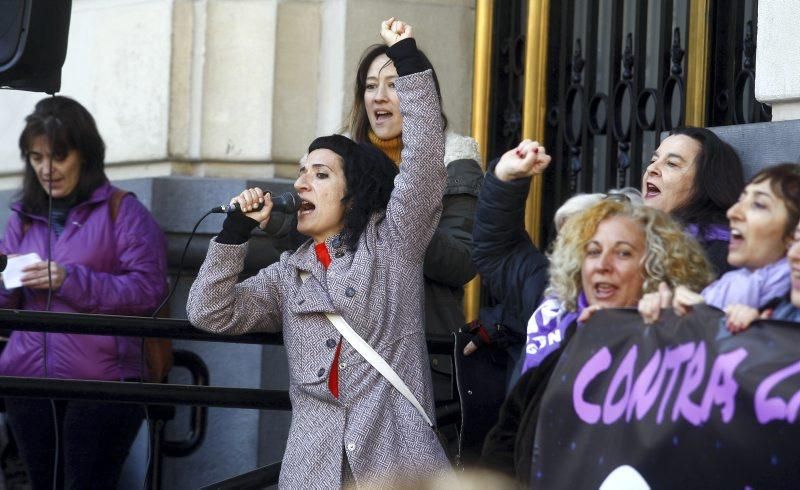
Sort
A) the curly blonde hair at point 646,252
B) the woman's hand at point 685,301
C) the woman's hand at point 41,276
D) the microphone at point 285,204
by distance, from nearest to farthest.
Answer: the woman's hand at point 685,301
the curly blonde hair at point 646,252
the microphone at point 285,204
the woman's hand at point 41,276

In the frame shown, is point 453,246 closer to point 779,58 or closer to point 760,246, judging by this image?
point 779,58

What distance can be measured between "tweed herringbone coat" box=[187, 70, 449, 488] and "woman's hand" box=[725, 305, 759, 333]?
1.48 meters

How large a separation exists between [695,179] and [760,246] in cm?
101

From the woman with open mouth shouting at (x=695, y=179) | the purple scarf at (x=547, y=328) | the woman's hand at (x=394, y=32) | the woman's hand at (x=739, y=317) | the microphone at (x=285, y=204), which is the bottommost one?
the purple scarf at (x=547, y=328)

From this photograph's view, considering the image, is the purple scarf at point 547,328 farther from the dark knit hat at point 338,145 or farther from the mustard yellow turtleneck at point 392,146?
the mustard yellow turtleneck at point 392,146

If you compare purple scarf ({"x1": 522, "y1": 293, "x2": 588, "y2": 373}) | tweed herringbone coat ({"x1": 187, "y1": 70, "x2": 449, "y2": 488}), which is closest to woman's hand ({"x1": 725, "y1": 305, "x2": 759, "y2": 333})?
purple scarf ({"x1": 522, "y1": 293, "x2": 588, "y2": 373})

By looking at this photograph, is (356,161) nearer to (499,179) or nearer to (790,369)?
(499,179)

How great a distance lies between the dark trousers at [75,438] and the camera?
245 inches

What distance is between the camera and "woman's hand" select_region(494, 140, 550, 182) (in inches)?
186

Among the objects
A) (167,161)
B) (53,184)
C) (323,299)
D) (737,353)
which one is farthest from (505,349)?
(167,161)

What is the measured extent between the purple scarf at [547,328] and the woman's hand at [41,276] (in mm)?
2359

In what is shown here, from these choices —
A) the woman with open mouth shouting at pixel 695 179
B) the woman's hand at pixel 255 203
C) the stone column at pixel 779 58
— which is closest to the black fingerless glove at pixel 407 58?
the woman's hand at pixel 255 203

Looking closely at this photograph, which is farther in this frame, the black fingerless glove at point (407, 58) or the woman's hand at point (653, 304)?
the black fingerless glove at point (407, 58)

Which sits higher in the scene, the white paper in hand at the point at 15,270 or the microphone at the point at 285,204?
the microphone at the point at 285,204
